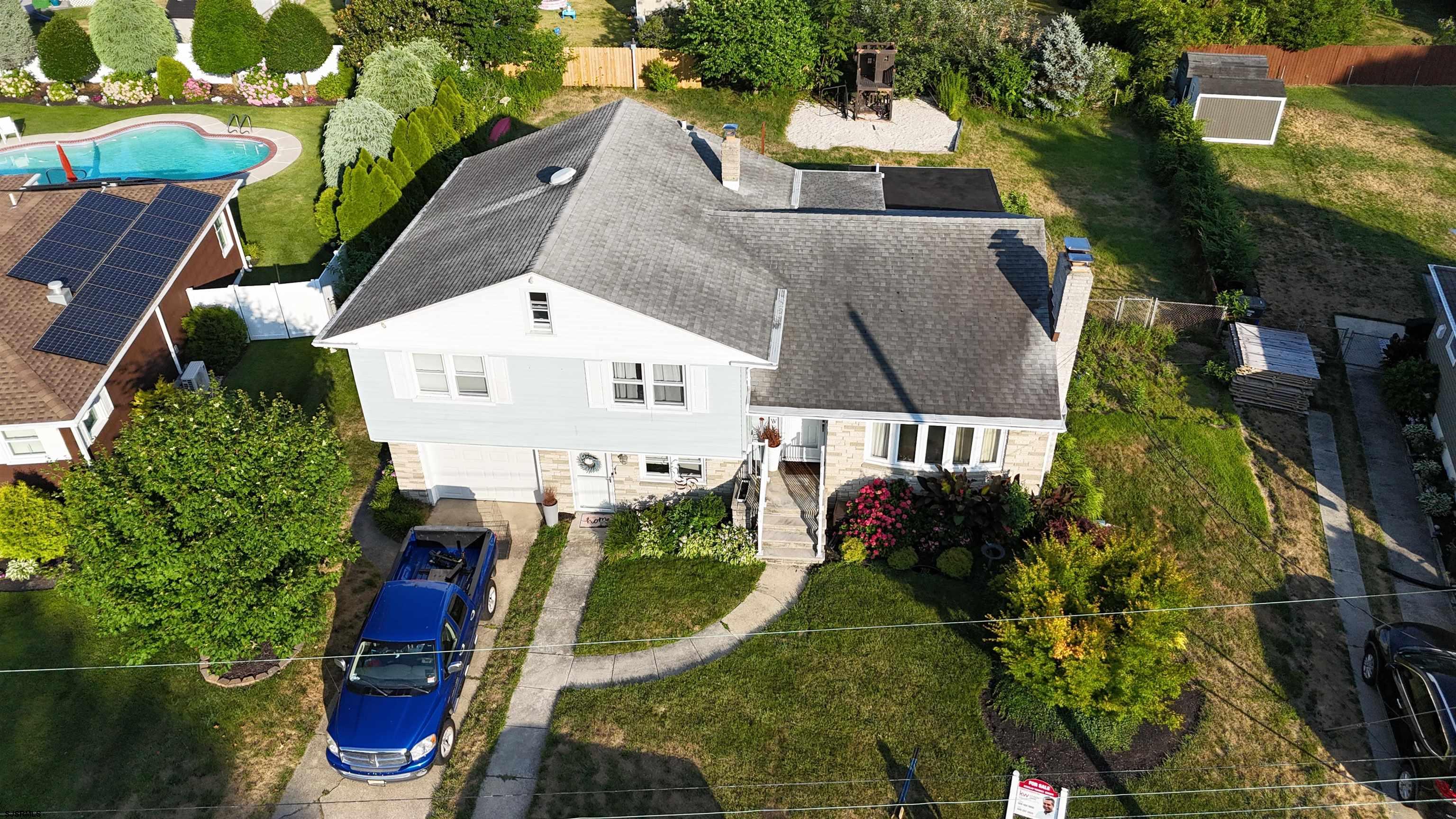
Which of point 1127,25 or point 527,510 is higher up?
point 1127,25

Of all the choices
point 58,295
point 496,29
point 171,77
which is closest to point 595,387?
point 58,295

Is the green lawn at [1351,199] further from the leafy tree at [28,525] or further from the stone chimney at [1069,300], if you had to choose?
the leafy tree at [28,525]

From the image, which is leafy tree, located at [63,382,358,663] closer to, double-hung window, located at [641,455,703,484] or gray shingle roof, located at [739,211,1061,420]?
double-hung window, located at [641,455,703,484]

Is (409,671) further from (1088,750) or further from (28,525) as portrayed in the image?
(1088,750)

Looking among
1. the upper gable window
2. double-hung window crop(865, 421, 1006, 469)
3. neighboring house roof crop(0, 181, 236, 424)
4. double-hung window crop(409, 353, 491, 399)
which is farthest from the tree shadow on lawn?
neighboring house roof crop(0, 181, 236, 424)

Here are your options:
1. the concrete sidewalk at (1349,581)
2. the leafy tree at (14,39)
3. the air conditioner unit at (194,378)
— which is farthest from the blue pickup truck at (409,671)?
the leafy tree at (14,39)

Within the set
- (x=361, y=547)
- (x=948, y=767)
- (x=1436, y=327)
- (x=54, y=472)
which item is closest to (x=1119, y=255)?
(x=1436, y=327)

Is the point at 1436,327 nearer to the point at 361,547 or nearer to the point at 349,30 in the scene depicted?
the point at 361,547
